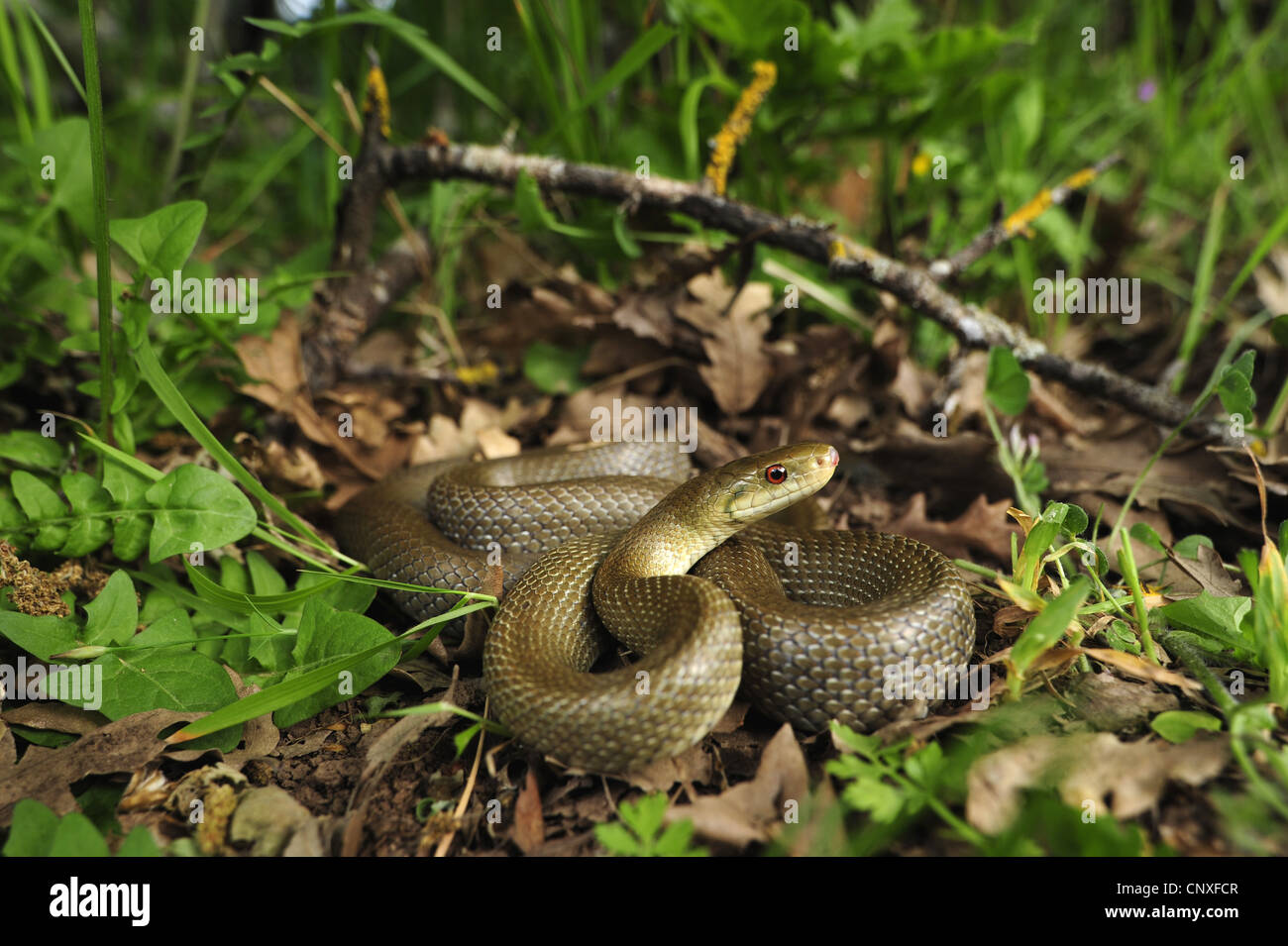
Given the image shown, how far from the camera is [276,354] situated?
229 inches

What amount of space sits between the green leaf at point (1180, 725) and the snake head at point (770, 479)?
1888 millimetres

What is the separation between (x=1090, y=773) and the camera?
3.08 meters

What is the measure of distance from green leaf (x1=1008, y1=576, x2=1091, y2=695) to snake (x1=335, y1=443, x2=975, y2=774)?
362mm

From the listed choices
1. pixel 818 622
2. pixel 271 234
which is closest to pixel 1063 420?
pixel 818 622

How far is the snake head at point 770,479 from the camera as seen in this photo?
14.7 feet

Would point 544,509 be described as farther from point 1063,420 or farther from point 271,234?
point 271,234

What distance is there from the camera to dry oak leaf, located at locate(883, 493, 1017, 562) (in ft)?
16.1

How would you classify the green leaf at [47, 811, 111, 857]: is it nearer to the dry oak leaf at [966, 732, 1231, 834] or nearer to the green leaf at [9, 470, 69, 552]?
the green leaf at [9, 470, 69, 552]

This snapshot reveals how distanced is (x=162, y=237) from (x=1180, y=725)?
18.1 feet

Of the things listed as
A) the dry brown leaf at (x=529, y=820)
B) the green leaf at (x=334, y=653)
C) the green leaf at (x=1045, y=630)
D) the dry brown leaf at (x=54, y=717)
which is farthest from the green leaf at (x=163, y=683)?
the green leaf at (x=1045, y=630)

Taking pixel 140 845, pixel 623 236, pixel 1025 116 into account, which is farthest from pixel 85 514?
pixel 1025 116

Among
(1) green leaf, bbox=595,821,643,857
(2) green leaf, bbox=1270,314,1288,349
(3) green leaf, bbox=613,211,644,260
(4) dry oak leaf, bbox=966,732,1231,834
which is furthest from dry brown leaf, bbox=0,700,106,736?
(2) green leaf, bbox=1270,314,1288,349

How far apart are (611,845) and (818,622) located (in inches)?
56.7

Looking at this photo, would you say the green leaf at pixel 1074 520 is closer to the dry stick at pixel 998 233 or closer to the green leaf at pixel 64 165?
the dry stick at pixel 998 233
